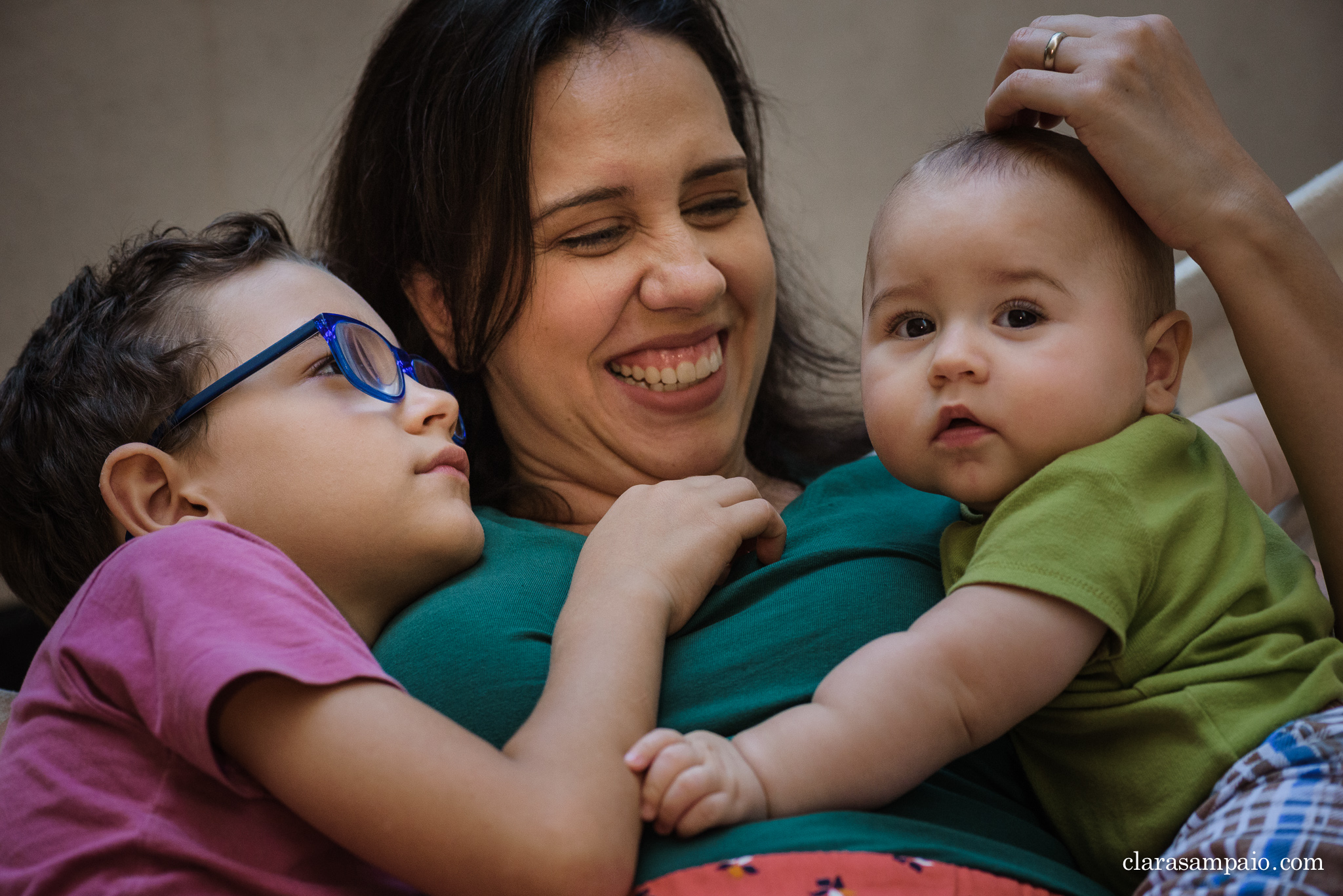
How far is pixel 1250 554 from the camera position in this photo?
106cm

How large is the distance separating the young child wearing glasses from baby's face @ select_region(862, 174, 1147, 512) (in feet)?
0.85

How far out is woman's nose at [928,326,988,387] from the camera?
106 cm

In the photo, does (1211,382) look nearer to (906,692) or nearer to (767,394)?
(767,394)

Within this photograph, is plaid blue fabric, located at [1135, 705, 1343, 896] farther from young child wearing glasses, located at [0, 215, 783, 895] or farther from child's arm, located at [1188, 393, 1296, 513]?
child's arm, located at [1188, 393, 1296, 513]

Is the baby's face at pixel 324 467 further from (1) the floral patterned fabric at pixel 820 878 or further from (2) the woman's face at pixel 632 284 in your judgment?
(1) the floral patterned fabric at pixel 820 878

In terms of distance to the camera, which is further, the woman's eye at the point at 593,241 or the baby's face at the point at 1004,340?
the woman's eye at the point at 593,241

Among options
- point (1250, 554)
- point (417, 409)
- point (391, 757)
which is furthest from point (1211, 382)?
point (391, 757)

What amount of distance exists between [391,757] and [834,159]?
2921 millimetres

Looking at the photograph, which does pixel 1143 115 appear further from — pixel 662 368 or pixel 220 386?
pixel 220 386

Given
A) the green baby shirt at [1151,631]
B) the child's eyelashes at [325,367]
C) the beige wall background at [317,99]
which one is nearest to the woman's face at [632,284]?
the child's eyelashes at [325,367]

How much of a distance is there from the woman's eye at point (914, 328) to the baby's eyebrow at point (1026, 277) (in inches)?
3.9

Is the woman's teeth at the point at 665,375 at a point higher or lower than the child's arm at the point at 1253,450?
higher

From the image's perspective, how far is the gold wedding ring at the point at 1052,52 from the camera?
1.24m

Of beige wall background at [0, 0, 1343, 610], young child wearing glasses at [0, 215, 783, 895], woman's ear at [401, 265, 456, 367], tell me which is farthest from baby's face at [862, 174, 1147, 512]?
beige wall background at [0, 0, 1343, 610]
